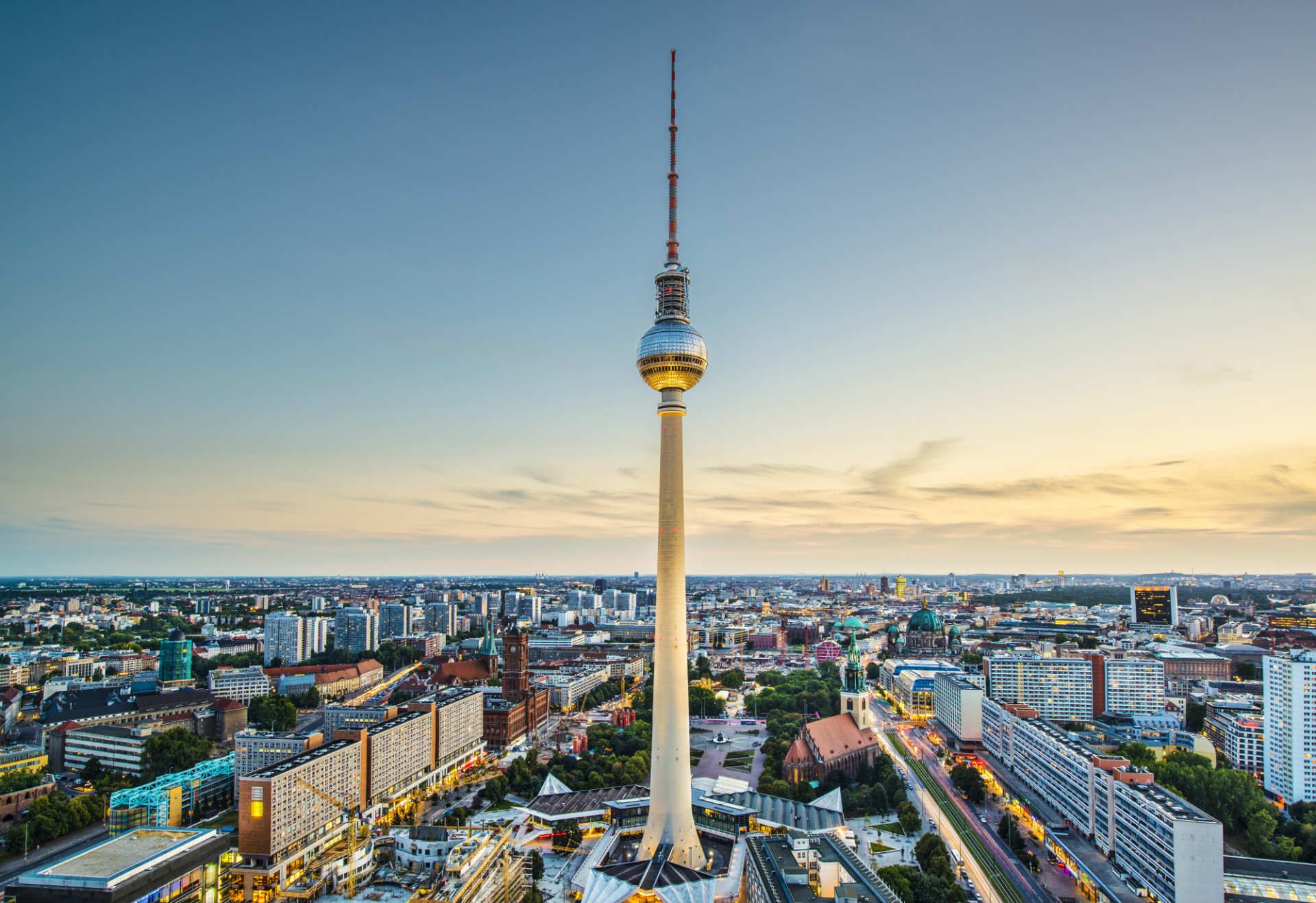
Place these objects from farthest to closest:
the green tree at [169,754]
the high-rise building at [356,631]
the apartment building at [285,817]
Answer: the high-rise building at [356,631]
the green tree at [169,754]
the apartment building at [285,817]

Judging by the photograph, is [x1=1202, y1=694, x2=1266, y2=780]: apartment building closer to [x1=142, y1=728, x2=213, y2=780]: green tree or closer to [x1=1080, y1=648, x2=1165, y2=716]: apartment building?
[x1=1080, y1=648, x2=1165, y2=716]: apartment building

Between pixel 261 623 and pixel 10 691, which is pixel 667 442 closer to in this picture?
pixel 10 691

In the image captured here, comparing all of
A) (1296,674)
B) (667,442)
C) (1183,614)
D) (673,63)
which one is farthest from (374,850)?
(1183,614)

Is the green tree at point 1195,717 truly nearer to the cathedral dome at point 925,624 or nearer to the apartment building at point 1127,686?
the apartment building at point 1127,686

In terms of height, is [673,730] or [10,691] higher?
[673,730]

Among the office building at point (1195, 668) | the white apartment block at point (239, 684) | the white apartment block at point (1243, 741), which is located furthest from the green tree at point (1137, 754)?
the white apartment block at point (239, 684)
